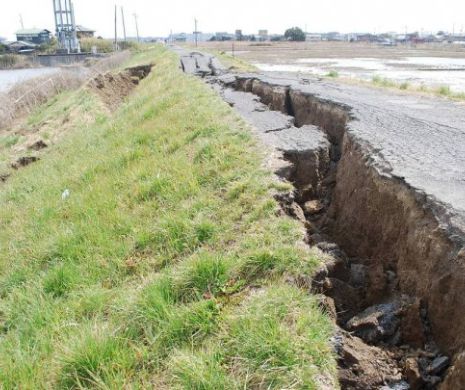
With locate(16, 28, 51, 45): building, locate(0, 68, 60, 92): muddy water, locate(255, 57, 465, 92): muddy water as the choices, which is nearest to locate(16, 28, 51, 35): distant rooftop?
locate(16, 28, 51, 45): building

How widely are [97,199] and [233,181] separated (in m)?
1.84

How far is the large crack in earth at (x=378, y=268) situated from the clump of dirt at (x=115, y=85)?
16.5 m

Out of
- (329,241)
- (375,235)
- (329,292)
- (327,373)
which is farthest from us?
(329,241)

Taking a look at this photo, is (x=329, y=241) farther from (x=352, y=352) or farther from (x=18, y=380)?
(x=18, y=380)

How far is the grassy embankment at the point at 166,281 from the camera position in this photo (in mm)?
2340

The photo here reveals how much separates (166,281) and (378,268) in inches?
62.8

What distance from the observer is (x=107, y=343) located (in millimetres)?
2566

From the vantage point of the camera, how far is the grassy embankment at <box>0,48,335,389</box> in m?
2.34

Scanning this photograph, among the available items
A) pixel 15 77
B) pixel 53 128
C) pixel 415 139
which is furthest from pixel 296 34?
pixel 415 139

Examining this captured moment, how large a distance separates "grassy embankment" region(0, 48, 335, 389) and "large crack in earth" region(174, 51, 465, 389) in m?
0.29

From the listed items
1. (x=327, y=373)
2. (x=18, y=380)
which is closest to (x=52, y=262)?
(x=18, y=380)

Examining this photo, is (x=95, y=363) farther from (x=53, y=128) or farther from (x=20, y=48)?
(x=20, y=48)

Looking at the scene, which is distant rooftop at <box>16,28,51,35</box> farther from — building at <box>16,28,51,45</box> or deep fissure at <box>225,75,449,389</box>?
deep fissure at <box>225,75,449,389</box>

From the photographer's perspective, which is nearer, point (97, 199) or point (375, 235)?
point (375, 235)
